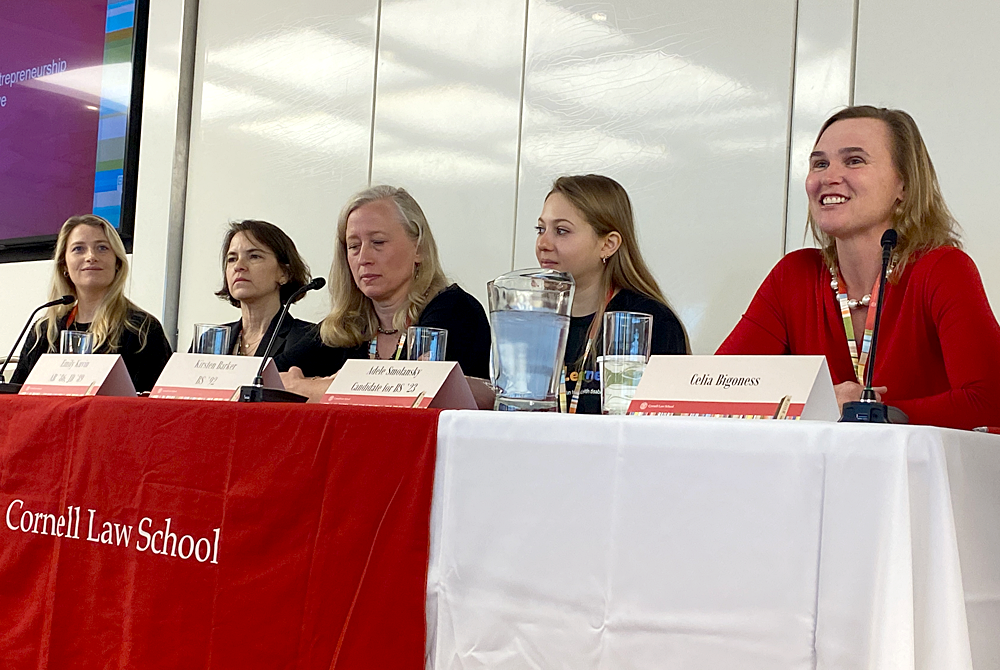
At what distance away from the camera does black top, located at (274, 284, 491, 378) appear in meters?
2.33

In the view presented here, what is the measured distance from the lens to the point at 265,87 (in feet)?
12.9

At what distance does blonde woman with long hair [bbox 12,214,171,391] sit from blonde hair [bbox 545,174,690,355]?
4.59 ft

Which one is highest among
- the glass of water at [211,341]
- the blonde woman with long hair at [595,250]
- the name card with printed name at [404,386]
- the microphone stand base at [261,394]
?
the blonde woman with long hair at [595,250]

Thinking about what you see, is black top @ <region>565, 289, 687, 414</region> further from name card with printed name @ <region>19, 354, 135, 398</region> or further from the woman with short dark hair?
the woman with short dark hair

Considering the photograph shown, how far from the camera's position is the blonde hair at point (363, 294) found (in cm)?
242

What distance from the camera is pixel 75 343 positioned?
194 centimetres

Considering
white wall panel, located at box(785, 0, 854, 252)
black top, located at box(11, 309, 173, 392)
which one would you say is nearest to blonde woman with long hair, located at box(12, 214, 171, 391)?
black top, located at box(11, 309, 173, 392)

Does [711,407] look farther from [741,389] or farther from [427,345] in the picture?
[427,345]

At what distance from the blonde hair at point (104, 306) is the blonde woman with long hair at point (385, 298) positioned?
0.83 metres

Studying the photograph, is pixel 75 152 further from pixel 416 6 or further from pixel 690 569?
pixel 690 569

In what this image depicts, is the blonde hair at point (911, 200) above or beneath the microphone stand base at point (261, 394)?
above

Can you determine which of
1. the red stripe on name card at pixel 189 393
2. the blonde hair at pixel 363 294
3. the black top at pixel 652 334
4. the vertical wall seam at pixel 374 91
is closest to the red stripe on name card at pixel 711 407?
the red stripe on name card at pixel 189 393

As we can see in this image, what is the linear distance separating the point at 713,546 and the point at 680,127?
85.6 inches

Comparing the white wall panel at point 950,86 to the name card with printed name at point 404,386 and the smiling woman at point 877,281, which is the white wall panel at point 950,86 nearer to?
the smiling woman at point 877,281
